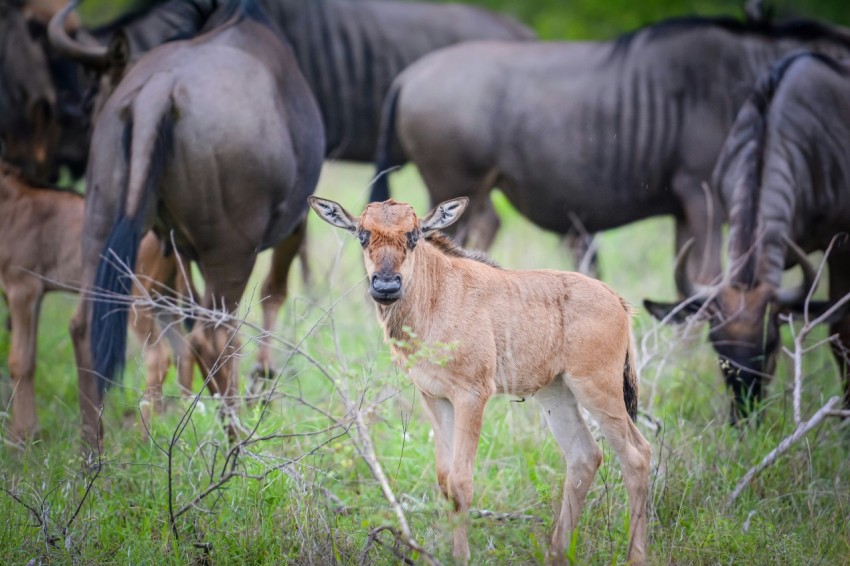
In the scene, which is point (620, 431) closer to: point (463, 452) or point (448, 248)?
point (463, 452)

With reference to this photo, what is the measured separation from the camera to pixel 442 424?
414 centimetres

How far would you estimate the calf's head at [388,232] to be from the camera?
3.73 metres

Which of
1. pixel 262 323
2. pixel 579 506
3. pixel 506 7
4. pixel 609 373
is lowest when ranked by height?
pixel 506 7

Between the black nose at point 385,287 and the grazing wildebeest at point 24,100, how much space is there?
15.7ft

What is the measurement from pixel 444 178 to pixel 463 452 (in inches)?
146

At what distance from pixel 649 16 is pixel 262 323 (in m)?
9.07

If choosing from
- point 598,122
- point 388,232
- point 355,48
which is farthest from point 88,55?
point 388,232

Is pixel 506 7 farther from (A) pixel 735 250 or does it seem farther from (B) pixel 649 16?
(A) pixel 735 250

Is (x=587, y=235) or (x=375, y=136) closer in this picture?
(x=587, y=235)

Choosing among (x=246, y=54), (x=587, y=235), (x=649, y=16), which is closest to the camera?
(x=246, y=54)

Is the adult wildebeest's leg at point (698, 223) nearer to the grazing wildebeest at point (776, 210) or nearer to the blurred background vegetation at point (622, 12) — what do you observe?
the grazing wildebeest at point (776, 210)

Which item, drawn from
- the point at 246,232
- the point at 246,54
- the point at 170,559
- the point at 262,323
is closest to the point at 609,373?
the point at 170,559

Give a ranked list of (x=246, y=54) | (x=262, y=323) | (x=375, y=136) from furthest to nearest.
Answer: (x=375, y=136)
(x=262, y=323)
(x=246, y=54)

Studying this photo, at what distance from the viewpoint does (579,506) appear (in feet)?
13.6
